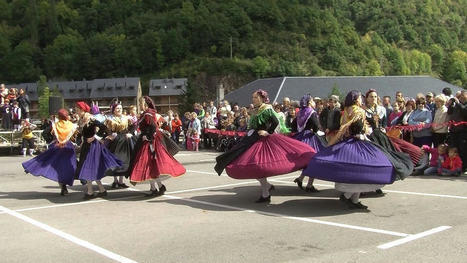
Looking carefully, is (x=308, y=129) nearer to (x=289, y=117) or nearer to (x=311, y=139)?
(x=311, y=139)

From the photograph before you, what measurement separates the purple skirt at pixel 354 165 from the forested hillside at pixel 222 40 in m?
117

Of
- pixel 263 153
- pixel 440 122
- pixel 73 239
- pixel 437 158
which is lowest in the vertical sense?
pixel 73 239

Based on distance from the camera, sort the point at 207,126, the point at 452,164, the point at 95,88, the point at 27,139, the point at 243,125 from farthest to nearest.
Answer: the point at 95,88
the point at 207,126
the point at 27,139
the point at 243,125
the point at 452,164

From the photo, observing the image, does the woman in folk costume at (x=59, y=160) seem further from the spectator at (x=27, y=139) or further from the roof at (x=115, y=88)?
the roof at (x=115, y=88)

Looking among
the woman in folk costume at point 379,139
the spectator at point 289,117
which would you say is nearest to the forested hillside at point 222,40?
the spectator at point 289,117

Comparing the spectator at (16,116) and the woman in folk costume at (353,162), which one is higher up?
the spectator at (16,116)

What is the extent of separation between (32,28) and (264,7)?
7590 centimetres

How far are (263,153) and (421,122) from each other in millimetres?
6716

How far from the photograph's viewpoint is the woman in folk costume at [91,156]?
10.1 meters

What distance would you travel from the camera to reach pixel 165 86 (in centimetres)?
13138

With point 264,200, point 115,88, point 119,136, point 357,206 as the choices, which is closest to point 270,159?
point 264,200

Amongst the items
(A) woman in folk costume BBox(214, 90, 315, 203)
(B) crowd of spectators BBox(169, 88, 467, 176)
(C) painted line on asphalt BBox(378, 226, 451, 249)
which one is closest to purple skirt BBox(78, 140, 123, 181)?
(A) woman in folk costume BBox(214, 90, 315, 203)

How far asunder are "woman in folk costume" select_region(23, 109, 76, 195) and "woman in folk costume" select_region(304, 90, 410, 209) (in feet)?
16.6

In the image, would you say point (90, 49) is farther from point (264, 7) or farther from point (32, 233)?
point (32, 233)
